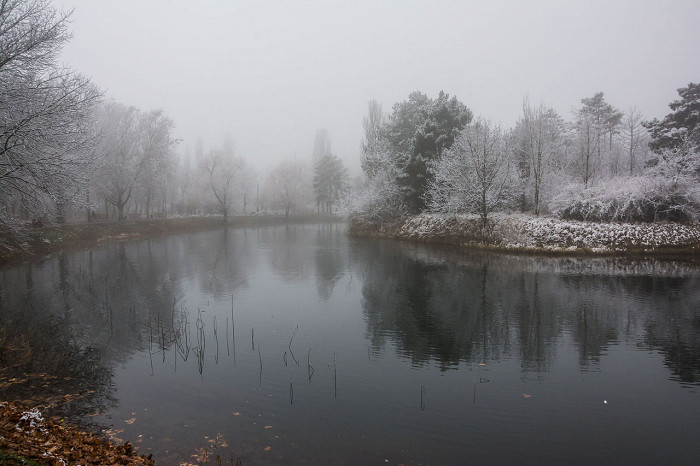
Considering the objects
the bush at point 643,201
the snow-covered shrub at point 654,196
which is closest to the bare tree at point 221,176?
the snow-covered shrub at point 654,196

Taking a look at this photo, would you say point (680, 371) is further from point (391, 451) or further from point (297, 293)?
point (297, 293)

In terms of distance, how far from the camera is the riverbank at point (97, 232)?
28.0m

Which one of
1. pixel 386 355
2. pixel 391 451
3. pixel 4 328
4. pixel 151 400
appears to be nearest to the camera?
pixel 391 451

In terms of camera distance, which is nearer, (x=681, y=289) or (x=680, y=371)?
(x=680, y=371)

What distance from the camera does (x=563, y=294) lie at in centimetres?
1695

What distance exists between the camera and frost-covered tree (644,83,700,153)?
32.4 metres

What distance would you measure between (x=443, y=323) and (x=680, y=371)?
19.8ft

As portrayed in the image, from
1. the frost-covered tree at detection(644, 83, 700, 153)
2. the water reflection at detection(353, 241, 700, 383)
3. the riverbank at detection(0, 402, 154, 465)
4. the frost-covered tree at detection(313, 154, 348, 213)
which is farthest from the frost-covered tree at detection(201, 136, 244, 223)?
the riverbank at detection(0, 402, 154, 465)

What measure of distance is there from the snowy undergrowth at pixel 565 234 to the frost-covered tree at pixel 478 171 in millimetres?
1511

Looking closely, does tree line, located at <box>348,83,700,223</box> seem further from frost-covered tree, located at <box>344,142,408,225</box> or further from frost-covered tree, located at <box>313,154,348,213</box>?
frost-covered tree, located at <box>313,154,348,213</box>

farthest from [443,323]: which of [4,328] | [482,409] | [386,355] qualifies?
[4,328]

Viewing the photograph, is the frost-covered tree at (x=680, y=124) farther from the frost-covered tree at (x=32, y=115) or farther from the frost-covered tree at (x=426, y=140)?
the frost-covered tree at (x=32, y=115)

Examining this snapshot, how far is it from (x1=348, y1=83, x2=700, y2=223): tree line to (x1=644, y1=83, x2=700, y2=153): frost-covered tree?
0.24ft

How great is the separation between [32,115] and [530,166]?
38.0 metres
